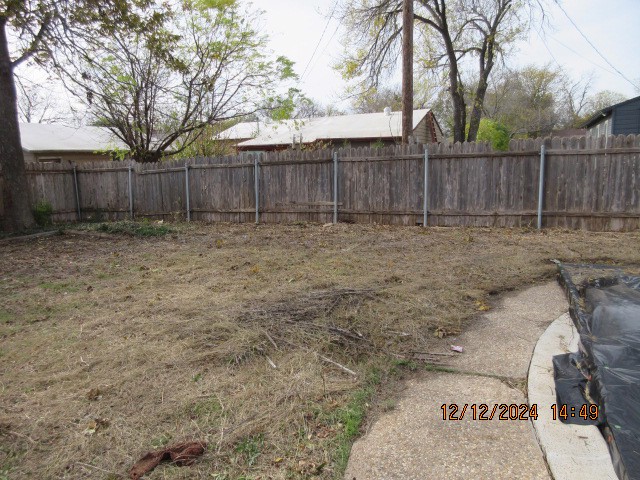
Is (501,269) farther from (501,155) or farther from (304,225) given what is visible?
(304,225)

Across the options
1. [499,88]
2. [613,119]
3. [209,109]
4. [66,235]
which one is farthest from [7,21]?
[499,88]

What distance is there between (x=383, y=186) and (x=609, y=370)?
28.1 feet

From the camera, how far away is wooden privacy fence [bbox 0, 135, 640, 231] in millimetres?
9039

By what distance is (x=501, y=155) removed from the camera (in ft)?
31.9

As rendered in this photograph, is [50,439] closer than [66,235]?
Yes

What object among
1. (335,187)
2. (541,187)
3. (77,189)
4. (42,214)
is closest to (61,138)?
(77,189)

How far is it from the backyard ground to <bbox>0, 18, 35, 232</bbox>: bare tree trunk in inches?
180

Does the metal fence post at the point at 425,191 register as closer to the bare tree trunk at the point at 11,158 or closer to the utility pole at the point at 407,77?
the utility pole at the point at 407,77

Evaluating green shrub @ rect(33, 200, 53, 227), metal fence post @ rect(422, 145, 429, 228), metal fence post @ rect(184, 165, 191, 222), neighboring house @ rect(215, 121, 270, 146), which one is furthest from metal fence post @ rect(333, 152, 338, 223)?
neighboring house @ rect(215, 121, 270, 146)

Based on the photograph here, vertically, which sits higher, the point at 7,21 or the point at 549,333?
the point at 7,21

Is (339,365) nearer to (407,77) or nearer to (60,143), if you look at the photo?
(407,77)

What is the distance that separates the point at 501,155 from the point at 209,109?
1045 cm

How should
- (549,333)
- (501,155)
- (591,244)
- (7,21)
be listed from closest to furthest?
(549,333) → (591,244) → (501,155) → (7,21)

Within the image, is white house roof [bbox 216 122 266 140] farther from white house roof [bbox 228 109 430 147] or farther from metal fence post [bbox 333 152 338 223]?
metal fence post [bbox 333 152 338 223]
